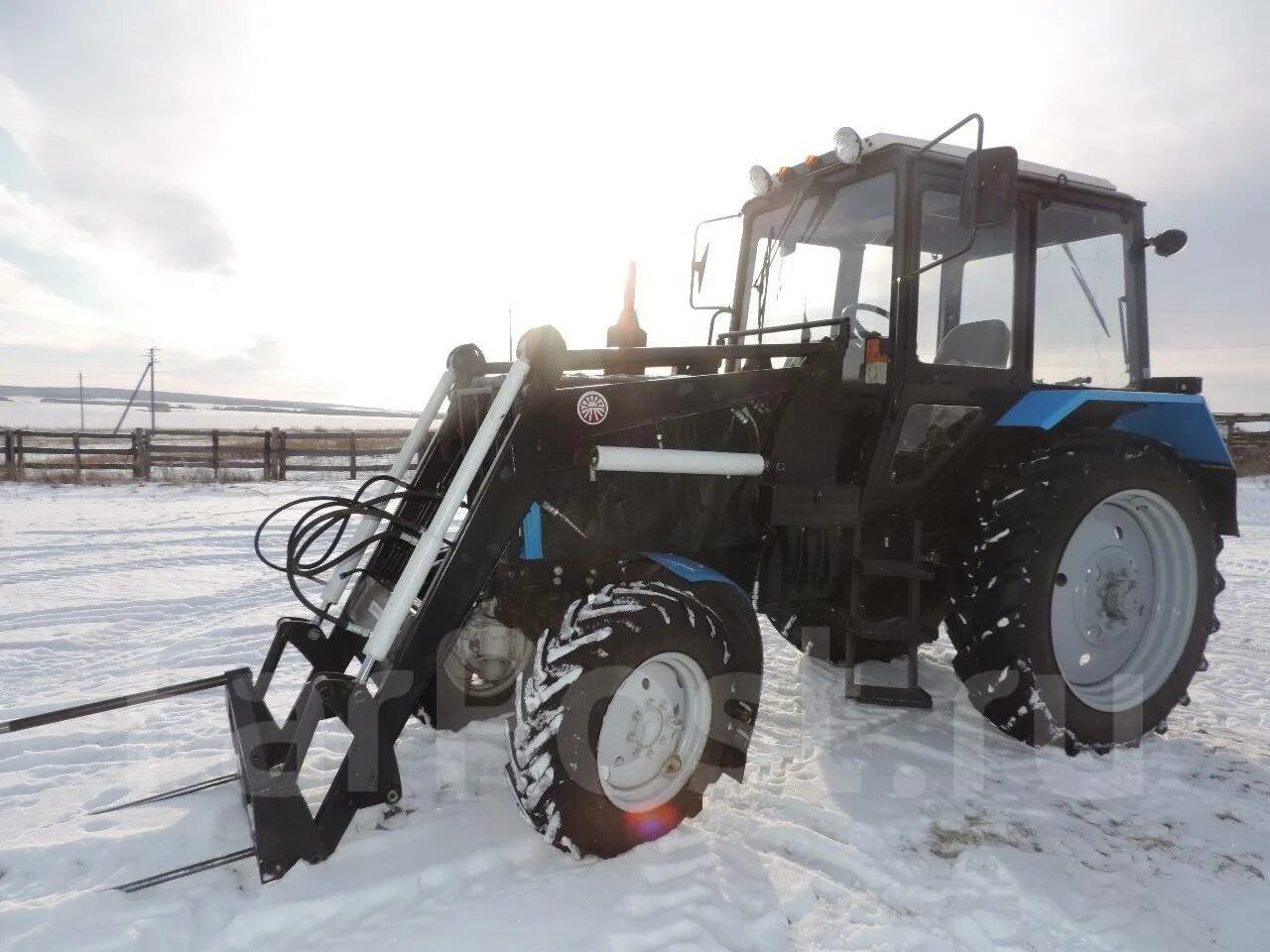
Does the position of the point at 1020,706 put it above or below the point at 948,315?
below

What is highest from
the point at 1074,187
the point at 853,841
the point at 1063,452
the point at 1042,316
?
the point at 1074,187

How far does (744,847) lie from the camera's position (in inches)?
101

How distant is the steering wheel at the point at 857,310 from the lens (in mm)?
3371

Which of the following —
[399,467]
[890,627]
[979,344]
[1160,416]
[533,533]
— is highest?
[979,344]

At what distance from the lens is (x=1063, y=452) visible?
335cm

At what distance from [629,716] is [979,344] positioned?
2402mm

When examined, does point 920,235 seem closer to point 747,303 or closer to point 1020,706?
point 747,303

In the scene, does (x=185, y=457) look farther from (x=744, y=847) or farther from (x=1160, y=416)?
(x=1160, y=416)

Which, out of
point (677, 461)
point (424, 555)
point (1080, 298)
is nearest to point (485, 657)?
point (424, 555)

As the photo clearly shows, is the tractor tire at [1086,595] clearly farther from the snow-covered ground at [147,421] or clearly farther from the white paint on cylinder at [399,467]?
the snow-covered ground at [147,421]

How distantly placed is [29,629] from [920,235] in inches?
225

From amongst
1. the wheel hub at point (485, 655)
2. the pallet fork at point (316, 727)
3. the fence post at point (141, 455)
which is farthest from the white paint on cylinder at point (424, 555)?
the fence post at point (141, 455)

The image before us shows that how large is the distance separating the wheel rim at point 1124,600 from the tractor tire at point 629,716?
1762 millimetres

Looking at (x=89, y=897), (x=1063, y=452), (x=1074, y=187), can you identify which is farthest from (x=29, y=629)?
(x=1074, y=187)
